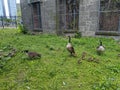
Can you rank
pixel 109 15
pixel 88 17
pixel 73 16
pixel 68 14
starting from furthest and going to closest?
pixel 68 14, pixel 73 16, pixel 88 17, pixel 109 15

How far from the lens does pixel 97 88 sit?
2.44 m

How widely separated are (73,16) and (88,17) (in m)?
0.90

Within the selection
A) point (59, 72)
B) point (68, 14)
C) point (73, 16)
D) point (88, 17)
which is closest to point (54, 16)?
point (68, 14)

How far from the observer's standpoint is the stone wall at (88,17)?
5.93 m

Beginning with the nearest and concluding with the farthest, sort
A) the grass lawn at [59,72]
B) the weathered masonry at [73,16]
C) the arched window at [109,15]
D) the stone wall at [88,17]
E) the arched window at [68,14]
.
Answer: the grass lawn at [59,72]
the arched window at [109,15]
the weathered masonry at [73,16]
the stone wall at [88,17]
the arched window at [68,14]

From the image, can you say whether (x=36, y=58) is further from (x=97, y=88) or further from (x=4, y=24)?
(x=4, y=24)

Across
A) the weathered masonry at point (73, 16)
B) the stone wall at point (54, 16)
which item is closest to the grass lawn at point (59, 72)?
the weathered masonry at point (73, 16)

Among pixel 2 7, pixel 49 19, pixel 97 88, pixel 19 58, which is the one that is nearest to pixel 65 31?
pixel 49 19

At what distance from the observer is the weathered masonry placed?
5754mm

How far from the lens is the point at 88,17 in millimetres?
6129

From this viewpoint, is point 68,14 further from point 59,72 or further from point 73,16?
point 59,72

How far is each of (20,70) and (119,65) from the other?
1.98 m

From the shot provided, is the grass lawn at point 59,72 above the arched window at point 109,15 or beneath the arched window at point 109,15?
beneath

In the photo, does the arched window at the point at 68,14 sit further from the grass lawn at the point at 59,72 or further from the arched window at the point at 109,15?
the grass lawn at the point at 59,72
